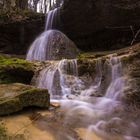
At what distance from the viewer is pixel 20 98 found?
6.32 m

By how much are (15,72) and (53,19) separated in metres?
8.02

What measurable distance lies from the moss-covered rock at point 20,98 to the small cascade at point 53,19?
10699mm

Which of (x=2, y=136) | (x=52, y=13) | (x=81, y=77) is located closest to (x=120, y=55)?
(x=81, y=77)

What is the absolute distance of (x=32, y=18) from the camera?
1820 centimetres

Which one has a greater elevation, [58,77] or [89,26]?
[89,26]

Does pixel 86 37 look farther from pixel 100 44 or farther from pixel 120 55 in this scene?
pixel 120 55

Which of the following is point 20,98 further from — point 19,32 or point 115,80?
point 19,32

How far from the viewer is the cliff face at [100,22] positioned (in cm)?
1516

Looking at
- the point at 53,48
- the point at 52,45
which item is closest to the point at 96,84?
the point at 53,48

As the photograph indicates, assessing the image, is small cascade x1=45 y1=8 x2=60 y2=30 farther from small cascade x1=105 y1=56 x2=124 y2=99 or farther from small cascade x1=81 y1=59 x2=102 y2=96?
small cascade x1=105 y1=56 x2=124 y2=99

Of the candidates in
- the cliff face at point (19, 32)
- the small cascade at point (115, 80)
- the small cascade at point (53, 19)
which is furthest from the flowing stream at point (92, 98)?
the cliff face at point (19, 32)

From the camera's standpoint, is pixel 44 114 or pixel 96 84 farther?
pixel 96 84

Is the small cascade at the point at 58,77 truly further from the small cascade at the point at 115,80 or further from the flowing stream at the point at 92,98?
the small cascade at the point at 115,80

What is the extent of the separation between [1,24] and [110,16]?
A: 23.2 ft
